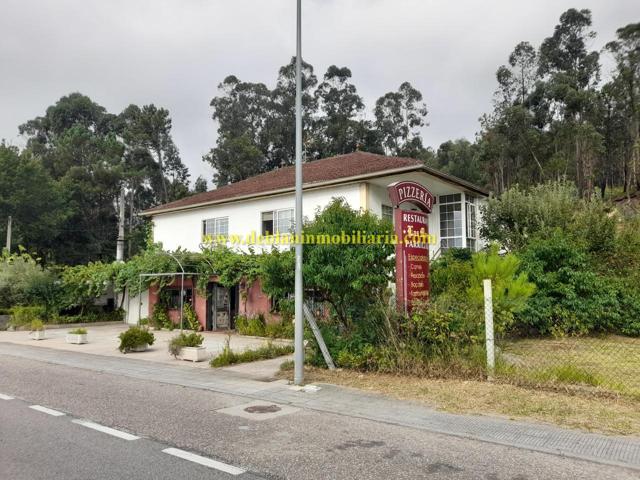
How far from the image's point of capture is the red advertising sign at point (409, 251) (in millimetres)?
9734

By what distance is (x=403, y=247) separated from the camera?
32.3 feet

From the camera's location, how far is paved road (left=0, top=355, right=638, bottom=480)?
15.6 feet

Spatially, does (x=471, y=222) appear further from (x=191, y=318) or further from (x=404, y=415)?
(x=404, y=415)

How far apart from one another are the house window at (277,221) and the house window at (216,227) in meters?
2.40

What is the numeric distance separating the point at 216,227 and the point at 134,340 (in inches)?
344

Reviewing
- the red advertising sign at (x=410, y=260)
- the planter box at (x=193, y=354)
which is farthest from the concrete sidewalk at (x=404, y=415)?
the red advertising sign at (x=410, y=260)

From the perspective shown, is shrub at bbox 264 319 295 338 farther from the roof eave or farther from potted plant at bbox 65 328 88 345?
potted plant at bbox 65 328 88 345

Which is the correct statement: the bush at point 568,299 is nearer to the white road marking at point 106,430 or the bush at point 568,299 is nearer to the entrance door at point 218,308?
the white road marking at point 106,430

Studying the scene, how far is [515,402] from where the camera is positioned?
728 cm

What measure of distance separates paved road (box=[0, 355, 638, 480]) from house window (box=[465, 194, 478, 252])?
543 inches

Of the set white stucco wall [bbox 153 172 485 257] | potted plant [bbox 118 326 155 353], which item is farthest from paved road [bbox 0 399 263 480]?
white stucco wall [bbox 153 172 485 257]

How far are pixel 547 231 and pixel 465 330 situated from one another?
898 centimetres

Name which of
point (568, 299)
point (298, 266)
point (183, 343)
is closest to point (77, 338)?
point (183, 343)

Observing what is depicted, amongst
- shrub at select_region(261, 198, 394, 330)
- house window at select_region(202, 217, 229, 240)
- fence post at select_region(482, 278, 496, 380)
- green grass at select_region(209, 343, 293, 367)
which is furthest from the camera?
house window at select_region(202, 217, 229, 240)
